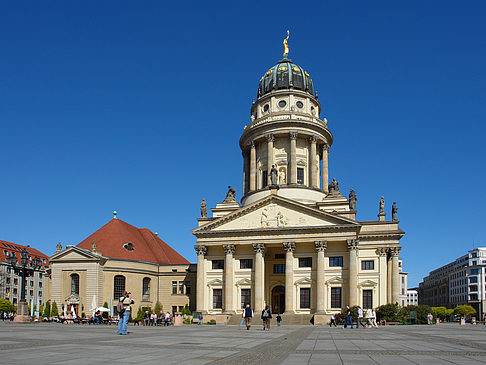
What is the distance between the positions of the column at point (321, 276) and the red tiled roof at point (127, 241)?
2657 centimetres

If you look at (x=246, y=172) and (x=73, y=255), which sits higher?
(x=246, y=172)

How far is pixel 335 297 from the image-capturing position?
197ft

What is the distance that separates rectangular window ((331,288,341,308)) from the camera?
59.7m

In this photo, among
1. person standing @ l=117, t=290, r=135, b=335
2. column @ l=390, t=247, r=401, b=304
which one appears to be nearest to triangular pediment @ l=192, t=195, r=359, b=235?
column @ l=390, t=247, r=401, b=304

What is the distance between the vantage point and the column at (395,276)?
2381 inches

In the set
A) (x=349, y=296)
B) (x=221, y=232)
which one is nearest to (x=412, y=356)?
(x=349, y=296)

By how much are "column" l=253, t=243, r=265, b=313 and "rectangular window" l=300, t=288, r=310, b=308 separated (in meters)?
4.88

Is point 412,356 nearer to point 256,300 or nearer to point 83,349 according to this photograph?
point 83,349

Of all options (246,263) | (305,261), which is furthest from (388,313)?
(246,263)

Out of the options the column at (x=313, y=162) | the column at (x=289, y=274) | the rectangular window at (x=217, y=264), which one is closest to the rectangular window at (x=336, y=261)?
the column at (x=289, y=274)

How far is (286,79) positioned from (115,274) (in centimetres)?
4060

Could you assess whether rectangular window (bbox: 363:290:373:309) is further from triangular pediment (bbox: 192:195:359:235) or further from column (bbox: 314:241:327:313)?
triangular pediment (bbox: 192:195:359:235)

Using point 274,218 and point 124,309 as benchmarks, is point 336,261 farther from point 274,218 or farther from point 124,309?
point 124,309

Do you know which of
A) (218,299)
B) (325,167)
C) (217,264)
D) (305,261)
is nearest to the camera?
(305,261)
